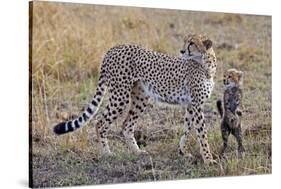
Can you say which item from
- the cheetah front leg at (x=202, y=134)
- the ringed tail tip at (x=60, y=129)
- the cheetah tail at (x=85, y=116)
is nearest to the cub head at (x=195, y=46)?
the cheetah front leg at (x=202, y=134)

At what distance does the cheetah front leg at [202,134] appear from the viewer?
16.0 ft

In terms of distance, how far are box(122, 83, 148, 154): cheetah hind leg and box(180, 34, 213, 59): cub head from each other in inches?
16.4

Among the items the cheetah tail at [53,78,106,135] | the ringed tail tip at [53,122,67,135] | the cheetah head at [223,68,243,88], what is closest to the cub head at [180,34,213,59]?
the cheetah head at [223,68,243,88]

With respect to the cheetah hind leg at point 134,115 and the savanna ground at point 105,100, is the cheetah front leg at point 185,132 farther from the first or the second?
the cheetah hind leg at point 134,115

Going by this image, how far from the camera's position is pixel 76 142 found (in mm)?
4621

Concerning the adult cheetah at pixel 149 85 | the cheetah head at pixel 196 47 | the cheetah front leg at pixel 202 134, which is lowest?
the cheetah front leg at pixel 202 134

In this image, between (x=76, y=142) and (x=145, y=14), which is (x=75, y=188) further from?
(x=145, y=14)

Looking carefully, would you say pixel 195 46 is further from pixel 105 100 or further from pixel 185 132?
pixel 105 100

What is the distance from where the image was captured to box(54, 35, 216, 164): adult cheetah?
469cm

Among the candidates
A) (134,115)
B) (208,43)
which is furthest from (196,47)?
(134,115)

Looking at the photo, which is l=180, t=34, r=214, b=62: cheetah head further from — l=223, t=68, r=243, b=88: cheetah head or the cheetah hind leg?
the cheetah hind leg

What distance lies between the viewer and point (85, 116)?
4652mm
